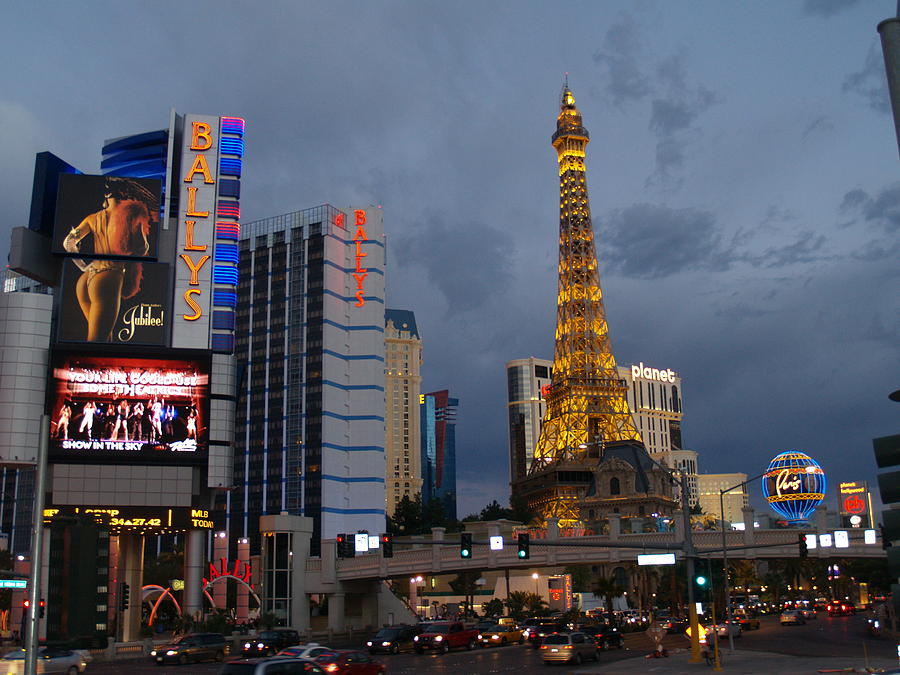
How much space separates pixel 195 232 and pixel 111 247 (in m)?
7.98

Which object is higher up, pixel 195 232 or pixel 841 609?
pixel 195 232

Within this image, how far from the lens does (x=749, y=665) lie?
38781 mm

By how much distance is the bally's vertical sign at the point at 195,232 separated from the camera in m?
74.9

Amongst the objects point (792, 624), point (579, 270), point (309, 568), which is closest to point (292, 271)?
point (579, 270)

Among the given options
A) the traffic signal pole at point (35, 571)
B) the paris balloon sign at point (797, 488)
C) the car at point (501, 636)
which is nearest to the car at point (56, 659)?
the traffic signal pole at point (35, 571)

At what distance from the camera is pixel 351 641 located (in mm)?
70062

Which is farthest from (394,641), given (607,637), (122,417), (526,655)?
(122,417)

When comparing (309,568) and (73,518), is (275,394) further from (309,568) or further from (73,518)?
(73,518)

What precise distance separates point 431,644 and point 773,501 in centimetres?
5153

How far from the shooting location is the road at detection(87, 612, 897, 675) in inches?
1668

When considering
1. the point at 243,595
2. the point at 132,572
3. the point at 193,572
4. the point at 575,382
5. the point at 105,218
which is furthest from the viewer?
the point at 575,382

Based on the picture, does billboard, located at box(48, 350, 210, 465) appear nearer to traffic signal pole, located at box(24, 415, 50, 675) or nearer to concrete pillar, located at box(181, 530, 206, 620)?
concrete pillar, located at box(181, 530, 206, 620)

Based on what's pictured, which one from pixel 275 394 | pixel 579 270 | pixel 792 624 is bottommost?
pixel 792 624

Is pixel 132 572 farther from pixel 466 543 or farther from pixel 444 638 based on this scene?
pixel 466 543
